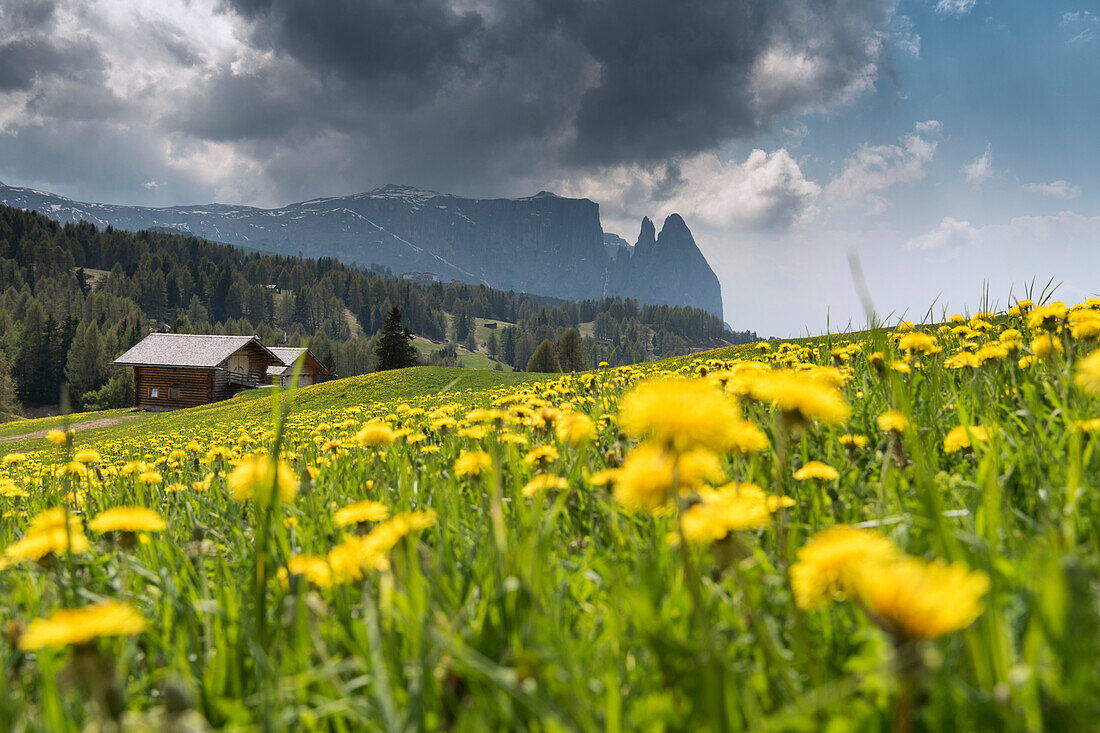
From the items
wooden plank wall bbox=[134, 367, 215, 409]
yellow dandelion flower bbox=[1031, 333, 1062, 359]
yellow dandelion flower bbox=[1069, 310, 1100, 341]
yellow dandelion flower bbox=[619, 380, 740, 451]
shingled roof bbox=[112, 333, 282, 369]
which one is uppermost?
shingled roof bbox=[112, 333, 282, 369]

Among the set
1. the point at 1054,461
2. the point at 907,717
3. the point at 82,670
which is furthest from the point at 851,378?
the point at 82,670

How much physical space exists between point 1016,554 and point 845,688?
95 cm

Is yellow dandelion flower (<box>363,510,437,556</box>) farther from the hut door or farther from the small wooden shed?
the hut door

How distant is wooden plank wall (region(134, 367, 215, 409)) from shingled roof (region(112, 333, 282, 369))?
2.73ft

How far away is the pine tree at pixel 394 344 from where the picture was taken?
198ft

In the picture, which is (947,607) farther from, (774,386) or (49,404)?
(49,404)

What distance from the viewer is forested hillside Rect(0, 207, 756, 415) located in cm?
8338

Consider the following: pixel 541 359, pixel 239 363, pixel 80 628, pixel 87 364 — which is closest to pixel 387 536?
pixel 80 628

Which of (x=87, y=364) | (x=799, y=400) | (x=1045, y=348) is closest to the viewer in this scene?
(x=799, y=400)

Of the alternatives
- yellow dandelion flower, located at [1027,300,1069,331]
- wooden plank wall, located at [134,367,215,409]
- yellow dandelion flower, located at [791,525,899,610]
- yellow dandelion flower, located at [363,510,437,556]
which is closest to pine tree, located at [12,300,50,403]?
wooden plank wall, located at [134,367,215,409]

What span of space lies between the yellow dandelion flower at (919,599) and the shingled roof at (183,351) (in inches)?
2208

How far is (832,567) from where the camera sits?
0.86m

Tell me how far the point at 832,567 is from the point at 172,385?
6014 cm

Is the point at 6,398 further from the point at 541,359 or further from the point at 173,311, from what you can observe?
the point at 173,311
